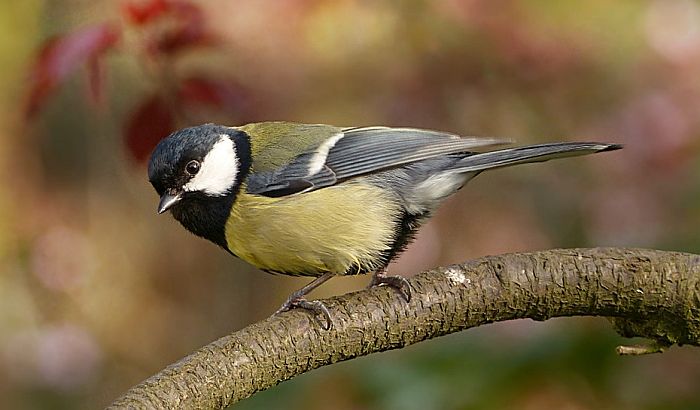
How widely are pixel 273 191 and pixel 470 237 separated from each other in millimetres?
1694

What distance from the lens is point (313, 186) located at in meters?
1.80

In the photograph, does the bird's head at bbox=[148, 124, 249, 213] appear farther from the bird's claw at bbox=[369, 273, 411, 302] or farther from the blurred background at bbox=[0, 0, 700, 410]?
the bird's claw at bbox=[369, 273, 411, 302]

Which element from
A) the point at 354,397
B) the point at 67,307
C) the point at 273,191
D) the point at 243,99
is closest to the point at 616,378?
the point at 354,397

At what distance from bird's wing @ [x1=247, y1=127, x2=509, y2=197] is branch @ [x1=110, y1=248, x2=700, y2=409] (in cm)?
40

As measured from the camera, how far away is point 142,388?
115cm

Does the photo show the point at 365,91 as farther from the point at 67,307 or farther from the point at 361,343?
the point at 361,343

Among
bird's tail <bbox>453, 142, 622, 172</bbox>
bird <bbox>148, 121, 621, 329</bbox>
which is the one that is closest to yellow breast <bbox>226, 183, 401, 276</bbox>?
bird <bbox>148, 121, 621, 329</bbox>

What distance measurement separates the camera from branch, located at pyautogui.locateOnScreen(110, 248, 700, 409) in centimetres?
133

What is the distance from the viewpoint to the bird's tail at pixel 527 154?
1614mm

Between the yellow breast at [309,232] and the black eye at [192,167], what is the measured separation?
0.31ft

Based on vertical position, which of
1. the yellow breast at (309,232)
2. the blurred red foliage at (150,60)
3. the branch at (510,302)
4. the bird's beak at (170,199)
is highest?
the blurred red foliage at (150,60)

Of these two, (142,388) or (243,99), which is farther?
(243,99)

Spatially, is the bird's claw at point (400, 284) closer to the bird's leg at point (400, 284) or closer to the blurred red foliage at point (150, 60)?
the bird's leg at point (400, 284)

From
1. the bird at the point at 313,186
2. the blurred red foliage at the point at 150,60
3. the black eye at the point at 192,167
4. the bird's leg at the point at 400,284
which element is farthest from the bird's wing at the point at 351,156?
the bird's leg at the point at 400,284
